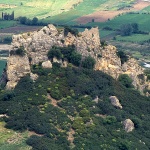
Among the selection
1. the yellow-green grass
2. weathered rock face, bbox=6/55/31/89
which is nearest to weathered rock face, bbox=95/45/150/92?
weathered rock face, bbox=6/55/31/89

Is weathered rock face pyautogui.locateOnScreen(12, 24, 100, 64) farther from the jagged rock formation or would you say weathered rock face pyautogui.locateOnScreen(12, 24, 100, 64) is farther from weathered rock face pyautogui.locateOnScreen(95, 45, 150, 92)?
weathered rock face pyautogui.locateOnScreen(95, 45, 150, 92)

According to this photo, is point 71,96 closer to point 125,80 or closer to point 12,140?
point 125,80

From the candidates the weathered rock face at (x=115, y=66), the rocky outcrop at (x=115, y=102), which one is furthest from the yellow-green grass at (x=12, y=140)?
the weathered rock face at (x=115, y=66)

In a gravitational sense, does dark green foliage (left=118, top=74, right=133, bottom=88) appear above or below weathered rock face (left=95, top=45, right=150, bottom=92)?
below

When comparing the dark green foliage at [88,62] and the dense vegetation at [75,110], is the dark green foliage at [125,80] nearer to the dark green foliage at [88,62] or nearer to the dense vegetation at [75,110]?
the dense vegetation at [75,110]

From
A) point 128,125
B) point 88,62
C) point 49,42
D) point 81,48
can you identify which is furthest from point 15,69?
point 128,125
